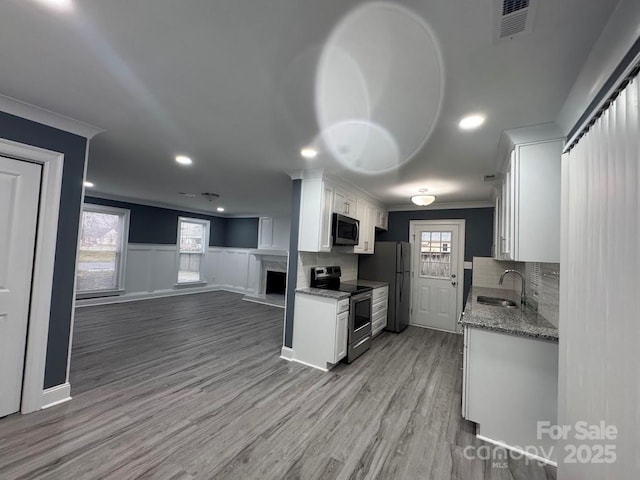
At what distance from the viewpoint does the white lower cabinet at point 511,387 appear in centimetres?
186

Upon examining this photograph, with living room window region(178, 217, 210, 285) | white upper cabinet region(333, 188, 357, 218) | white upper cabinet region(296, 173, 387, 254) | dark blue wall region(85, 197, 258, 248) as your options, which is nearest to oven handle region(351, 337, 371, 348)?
white upper cabinet region(296, 173, 387, 254)

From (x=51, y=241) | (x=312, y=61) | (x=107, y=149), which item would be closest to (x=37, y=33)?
(x=312, y=61)

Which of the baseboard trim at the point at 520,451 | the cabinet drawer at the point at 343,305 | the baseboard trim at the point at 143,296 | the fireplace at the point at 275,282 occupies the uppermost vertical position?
the cabinet drawer at the point at 343,305

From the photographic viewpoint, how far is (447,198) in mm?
4684

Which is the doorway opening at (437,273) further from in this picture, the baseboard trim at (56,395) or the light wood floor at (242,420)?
the baseboard trim at (56,395)

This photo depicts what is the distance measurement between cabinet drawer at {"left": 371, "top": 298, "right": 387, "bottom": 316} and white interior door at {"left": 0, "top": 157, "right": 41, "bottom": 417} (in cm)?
370

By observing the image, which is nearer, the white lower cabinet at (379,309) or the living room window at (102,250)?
the white lower cabinet at (379,309)

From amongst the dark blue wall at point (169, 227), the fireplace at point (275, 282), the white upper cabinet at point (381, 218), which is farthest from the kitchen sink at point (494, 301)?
the dark blue wall at point (169, 227)

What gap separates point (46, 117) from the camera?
6.86 ft

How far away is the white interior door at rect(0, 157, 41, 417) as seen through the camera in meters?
1.99

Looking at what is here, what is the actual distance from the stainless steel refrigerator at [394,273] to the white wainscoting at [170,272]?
3.69 meters

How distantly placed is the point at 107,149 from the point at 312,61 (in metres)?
2.71

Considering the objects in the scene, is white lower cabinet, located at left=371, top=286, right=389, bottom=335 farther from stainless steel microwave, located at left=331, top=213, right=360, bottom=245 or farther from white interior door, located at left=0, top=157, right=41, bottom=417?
white interior door, located at left=0, top=157, right=41, bottom=417

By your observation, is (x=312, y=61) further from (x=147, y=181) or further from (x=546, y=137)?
(x=147, y=181)
